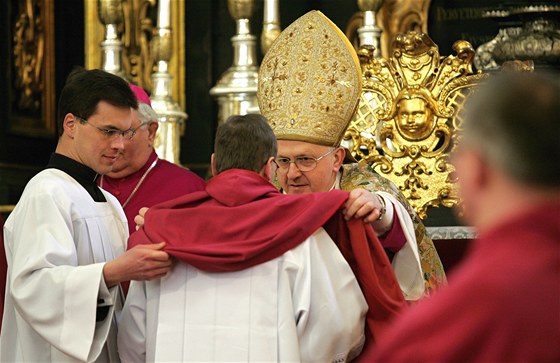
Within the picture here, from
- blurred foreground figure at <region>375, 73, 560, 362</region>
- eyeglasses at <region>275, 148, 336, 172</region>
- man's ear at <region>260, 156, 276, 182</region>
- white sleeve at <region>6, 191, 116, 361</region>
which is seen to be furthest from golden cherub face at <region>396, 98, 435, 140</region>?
blurred foreground figure at <region>375, 73, 560, 362</region>

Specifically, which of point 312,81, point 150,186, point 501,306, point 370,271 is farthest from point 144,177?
point 501,306

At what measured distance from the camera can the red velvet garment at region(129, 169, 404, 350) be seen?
3.30 m

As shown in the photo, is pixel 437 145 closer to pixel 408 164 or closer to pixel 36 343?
pixel 408 164

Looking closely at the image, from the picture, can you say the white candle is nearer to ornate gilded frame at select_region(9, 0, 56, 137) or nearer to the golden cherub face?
ornate gilded frame at select_region(9, 0, 56, 137)

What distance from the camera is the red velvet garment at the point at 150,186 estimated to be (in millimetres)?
5000

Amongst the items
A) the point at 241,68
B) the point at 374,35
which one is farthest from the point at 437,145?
the point at 241,68

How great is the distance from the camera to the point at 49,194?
356 centimetres

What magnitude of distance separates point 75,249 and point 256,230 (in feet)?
1.99

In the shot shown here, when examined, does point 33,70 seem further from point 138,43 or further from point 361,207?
point 361,207

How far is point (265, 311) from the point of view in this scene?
3.31 meters

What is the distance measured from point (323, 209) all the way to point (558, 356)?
1.61 metres

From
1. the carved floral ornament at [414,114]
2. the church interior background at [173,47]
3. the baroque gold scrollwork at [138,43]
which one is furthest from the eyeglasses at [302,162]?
the baroque gold scrollwork at [138,43]

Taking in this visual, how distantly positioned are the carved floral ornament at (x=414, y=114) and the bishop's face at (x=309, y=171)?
146cm

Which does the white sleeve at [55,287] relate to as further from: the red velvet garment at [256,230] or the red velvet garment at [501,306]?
the red velvet garment at [501,306]
